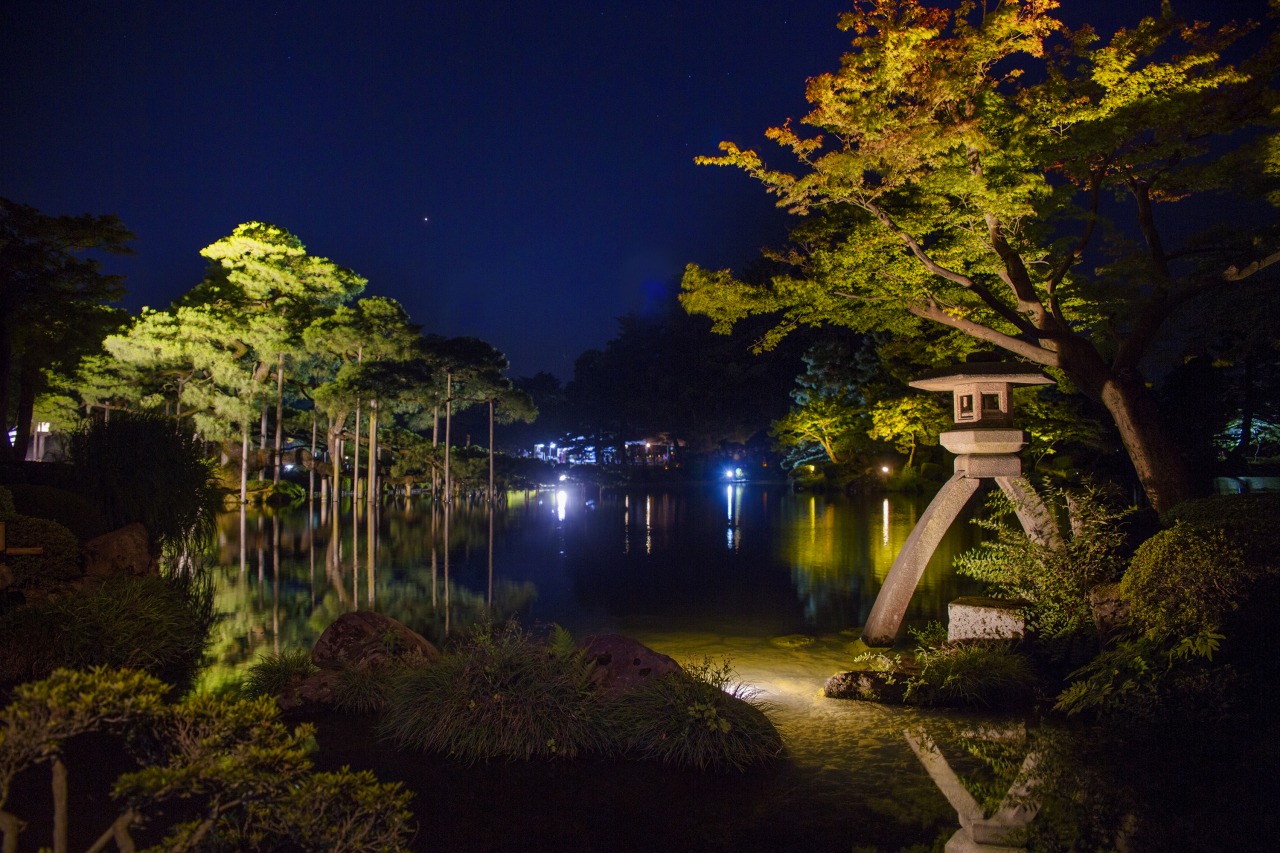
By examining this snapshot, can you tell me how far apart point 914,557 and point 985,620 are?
0.93 meters

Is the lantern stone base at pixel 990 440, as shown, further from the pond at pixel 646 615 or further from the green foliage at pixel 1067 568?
the pond at pixel 646 615

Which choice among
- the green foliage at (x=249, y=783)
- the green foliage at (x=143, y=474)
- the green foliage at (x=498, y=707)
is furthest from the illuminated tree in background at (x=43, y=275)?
the green foliage at (x=249, y=783)

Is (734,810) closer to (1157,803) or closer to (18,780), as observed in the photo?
(1157,803)

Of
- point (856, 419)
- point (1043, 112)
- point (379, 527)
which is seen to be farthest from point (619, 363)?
point (1043, 112)

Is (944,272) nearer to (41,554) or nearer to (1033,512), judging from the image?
(1033,512)

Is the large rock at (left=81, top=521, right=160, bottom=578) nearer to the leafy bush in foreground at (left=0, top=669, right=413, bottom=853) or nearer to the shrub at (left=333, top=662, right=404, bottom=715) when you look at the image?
the shrub at (left=333, top=662, right=404, bottom=715)

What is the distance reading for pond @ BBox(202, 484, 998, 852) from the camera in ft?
15.9

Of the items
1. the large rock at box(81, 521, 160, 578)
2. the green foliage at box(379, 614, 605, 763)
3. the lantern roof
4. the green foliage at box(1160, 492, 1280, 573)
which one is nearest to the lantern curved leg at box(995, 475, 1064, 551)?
the lantern roof

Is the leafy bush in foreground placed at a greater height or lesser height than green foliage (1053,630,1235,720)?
greater

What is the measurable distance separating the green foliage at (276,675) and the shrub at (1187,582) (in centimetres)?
711

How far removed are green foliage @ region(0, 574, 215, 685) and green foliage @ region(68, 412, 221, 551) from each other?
1.67 m

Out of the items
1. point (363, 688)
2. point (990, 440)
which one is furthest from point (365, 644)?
point (990, 440)

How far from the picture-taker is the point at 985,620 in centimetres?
854

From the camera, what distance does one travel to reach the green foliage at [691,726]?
18.7 ft
